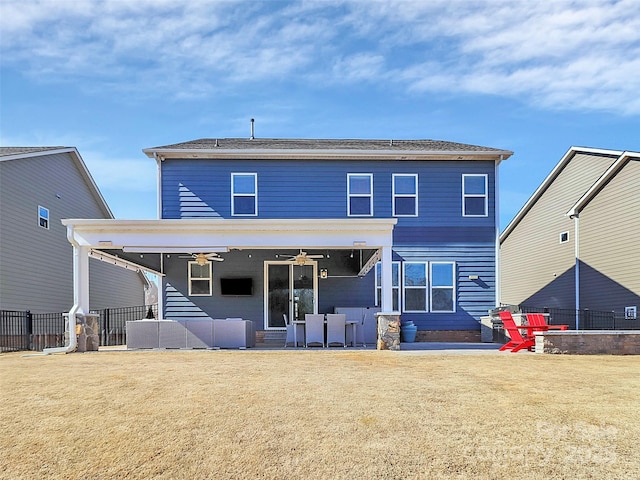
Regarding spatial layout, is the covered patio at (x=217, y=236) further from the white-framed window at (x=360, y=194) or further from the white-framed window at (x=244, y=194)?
the white-framed window at (x=360, y=194)

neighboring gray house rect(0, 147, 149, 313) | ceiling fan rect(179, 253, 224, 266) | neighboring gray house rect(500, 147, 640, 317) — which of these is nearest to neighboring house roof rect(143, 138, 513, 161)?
ceiling fan rect(179, 253, 224, 266)

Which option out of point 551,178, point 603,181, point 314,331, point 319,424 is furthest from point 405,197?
point 319,424

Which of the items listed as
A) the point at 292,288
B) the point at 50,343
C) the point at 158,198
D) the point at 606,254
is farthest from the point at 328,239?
the point at 606,254

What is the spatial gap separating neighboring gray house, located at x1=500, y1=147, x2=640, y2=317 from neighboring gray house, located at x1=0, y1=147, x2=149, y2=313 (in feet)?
54.1

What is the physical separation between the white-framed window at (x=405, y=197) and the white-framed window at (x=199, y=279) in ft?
17.5

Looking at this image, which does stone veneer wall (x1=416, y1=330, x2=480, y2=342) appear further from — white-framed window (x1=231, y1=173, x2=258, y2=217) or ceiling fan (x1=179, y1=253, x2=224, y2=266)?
ceiling fan (x1=179, y1=253, x2=224, y2=266)

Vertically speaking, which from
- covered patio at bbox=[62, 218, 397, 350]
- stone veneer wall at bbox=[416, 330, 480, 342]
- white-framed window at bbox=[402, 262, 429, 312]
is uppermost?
covered patio at bbox=[62, 218, 397, 350]

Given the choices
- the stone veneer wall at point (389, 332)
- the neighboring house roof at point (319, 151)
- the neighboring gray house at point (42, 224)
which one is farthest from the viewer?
the neighboring gray house at point (42, 224)

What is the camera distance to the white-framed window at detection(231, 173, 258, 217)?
600 inches

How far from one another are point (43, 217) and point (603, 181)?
17.3 metres

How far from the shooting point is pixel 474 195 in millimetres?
15578

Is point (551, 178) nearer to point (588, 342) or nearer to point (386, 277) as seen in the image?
point (588, 342)

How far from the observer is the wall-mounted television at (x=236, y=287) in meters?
15.1

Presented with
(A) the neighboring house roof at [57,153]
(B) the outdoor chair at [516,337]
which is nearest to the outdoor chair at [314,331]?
(B) the outdoor chair at [516,337]
